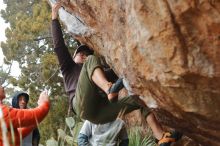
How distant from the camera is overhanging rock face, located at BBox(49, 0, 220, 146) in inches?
145

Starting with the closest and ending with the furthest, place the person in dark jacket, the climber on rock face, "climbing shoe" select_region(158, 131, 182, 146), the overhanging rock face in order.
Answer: the overhanging rock face
the climber on rock face
"climbing shoe" select_region(158, 131, 182, 146)
the person in dark jacket

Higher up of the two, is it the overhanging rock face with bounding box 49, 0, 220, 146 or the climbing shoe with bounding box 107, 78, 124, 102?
the overhanging rock face with bounding box 49, 0, 220, 146

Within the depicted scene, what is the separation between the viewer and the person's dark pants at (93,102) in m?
5.21

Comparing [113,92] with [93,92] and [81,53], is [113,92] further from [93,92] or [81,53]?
[81,53]

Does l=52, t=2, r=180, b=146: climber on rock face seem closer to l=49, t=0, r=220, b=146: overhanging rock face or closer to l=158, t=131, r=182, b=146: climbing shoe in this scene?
l=158, t=131, r=182, b=146: climbing shoe

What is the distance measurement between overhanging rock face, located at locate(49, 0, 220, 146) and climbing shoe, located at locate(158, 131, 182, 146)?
383 mm

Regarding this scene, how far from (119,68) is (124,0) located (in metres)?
1.11

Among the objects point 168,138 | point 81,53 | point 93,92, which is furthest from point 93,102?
point 81,53

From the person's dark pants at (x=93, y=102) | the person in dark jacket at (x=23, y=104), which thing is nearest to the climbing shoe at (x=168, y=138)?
the person's dark pants at (x=93, y=102)

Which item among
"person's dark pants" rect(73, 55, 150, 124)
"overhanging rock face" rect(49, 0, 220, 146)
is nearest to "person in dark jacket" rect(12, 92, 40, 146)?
"person's dark pants" rect(73, 55, 150, 124)

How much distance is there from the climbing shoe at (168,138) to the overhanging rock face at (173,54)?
1.26 ft

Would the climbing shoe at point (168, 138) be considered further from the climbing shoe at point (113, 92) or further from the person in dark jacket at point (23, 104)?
the person in dark jacket at point (23, 104)

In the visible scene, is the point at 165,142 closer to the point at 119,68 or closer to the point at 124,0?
the point at 119,68

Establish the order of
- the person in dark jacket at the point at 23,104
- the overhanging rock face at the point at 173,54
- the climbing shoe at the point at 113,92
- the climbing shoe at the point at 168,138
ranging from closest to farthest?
the overhanging rock face at the point at 173,54
the climbing shoe at the point at 113,92
the climbing shoe at the point at 168,138
the person in dark jacket at the point at 23,104
